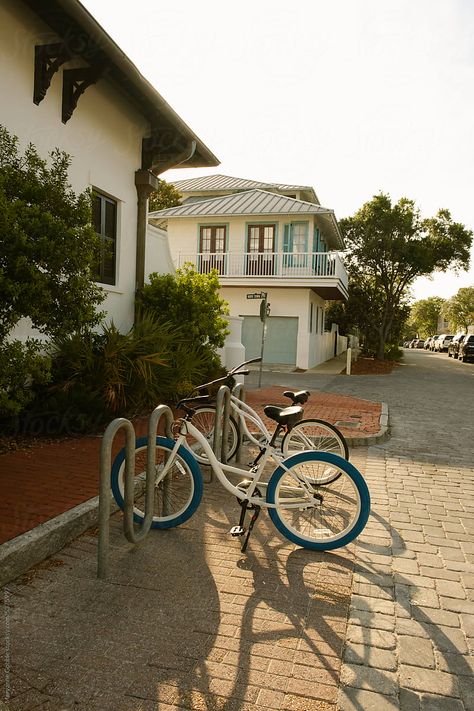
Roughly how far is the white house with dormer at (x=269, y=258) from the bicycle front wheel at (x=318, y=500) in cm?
1842

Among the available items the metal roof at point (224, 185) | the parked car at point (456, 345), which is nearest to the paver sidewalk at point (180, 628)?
the metal roof at point (224, 185)

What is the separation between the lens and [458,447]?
8.14 m

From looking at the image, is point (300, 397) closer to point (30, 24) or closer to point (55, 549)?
point (55, 549)

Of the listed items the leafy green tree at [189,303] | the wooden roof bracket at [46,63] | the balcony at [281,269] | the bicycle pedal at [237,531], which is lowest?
the bicycle pedal at [237,531]

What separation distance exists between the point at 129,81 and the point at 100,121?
2.69 feet

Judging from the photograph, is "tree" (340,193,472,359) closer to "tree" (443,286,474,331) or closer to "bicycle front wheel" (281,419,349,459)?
"bicycle front wheel" (281,419,349,459)

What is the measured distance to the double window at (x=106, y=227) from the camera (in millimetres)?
9328

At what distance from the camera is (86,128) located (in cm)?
860

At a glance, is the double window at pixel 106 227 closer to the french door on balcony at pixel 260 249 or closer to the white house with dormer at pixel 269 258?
the white house with dormer at pixel 269 258

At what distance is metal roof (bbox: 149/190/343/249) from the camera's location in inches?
909

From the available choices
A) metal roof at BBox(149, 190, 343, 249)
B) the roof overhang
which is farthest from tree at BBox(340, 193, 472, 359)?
the roof overhang

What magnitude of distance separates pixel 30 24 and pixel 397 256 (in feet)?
82.3

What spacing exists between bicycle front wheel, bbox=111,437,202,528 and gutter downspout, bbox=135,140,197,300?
6.68m

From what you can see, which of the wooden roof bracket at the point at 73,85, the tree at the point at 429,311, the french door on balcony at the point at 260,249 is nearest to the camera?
the wooden roof bracket at the point at 73,85
